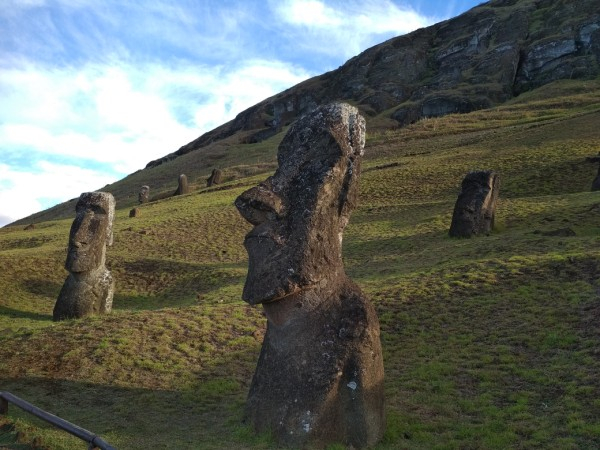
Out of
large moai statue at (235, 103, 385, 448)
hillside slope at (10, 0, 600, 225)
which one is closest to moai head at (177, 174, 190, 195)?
hillside slope at (10, 0, 600, 225)

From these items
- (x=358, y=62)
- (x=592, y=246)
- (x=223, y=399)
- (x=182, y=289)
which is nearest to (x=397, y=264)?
(x=592, y=246)

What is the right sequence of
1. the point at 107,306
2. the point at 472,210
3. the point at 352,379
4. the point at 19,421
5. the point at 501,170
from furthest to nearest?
the point at 501,170
the point at 472,210
the point at 107,306
the point at 19,421
the point at 352,379

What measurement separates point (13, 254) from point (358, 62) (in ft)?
368

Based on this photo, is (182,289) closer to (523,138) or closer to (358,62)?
(523,138)

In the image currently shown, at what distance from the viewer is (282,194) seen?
7.93 m

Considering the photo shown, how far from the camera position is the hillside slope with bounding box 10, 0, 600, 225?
83875 mm

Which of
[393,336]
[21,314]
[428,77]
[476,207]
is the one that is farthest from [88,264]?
[428,77]

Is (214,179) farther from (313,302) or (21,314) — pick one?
(313,302)

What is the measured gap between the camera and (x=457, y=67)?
107 meters

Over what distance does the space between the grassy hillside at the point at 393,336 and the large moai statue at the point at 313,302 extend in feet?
1.80

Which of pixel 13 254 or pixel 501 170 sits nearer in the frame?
pixel 13 254

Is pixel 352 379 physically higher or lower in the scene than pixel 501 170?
lower

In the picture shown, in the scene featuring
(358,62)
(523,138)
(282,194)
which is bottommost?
(282,194)

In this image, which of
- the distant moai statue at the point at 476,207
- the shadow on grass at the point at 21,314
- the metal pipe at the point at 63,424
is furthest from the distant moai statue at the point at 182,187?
the metal pipe at the point at 63,424
